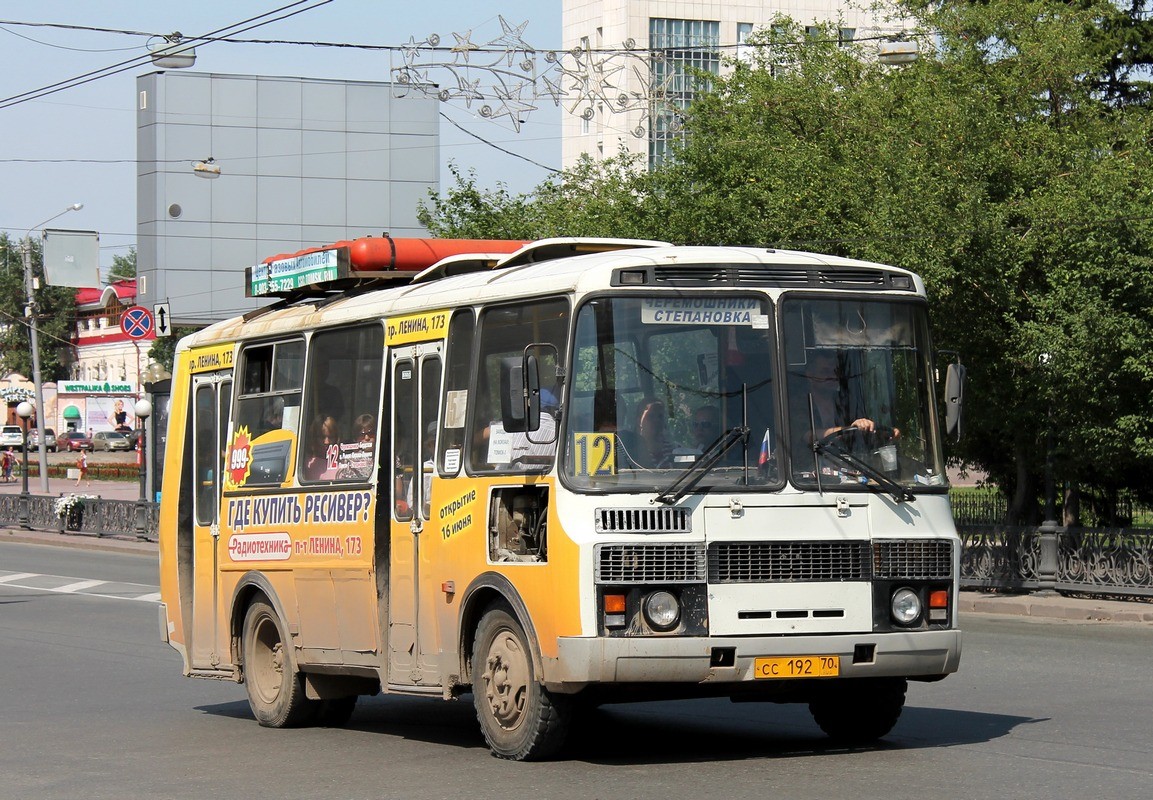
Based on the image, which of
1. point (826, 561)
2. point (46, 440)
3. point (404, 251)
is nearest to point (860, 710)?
point (826, 561)

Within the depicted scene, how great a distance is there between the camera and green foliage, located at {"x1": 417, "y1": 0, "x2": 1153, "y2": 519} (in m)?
21.4

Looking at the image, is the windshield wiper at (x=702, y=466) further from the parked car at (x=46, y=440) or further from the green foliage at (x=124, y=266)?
the green foliage at (x=124, y=266)

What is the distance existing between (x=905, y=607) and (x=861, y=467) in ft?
2.58

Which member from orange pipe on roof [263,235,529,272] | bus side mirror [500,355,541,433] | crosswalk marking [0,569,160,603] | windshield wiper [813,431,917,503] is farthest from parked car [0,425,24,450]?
windshield wiper [813,431,917,503]

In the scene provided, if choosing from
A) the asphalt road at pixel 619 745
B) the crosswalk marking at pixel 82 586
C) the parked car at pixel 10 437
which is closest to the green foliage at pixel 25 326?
the parked car at pixel 10 437

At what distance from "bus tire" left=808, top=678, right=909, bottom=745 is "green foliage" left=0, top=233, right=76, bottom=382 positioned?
123383 mm

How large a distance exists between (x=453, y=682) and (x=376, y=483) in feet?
4.98

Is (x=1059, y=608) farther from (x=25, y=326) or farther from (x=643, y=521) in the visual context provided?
(x=25, y=326)

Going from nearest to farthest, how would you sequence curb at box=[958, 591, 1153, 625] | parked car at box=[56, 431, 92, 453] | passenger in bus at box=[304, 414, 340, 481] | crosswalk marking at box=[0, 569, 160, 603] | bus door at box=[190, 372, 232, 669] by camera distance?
1. passenger in bus at box=[304, 414, 340, 481]
2. bus door at box=[190, 372, 232, 669]
3. curb at box=[958, 591, 1153, 625]
4. crosswalk marking at box=[0, 569, 160, 603]
5. parked car at box=[56, 431, 92, 453]

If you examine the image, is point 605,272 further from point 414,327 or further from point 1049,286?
point 1049,286

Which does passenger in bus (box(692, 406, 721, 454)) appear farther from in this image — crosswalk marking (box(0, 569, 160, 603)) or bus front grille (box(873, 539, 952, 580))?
crosswalk marking (box(0, 569, 160, 603))

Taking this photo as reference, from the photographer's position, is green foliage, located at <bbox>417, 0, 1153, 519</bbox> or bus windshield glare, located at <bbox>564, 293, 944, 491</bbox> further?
green foliage, located at <bbox>417, 0, 1153, 519</bbox>

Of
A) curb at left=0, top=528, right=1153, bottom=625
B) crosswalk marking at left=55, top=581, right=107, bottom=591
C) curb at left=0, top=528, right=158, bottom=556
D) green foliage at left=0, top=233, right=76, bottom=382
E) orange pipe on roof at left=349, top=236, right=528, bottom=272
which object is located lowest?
curb at left=0, top=528, right=158, bottom=556

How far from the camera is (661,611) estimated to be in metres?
8.82
